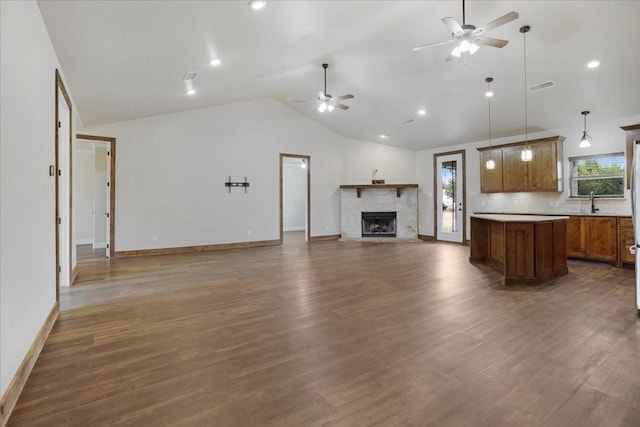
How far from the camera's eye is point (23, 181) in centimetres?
218

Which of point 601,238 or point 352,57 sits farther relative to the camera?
point 601,238

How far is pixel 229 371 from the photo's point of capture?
216cm

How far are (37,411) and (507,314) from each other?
3752mm

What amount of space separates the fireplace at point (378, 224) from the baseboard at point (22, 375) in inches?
309

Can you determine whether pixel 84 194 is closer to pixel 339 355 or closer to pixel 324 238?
pixel 324 238

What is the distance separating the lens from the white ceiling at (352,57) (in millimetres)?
3271

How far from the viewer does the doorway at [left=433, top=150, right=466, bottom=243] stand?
28.8 ft

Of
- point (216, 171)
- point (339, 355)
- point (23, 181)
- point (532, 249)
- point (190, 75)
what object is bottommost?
point (339, 355)

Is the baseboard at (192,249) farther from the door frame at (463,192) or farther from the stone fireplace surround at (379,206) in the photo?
the door frame at (463,192)

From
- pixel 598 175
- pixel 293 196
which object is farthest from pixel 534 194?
pixel 293 196

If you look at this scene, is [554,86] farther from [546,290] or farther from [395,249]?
[395,249]

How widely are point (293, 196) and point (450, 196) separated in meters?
5.95

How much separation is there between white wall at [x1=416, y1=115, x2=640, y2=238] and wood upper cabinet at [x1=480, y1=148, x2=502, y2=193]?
39 centimetres

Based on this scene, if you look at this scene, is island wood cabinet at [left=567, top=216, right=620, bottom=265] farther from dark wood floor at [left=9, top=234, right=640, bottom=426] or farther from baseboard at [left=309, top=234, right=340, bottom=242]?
baseboard at [left=309, top=234, right=340, bottom=242]
